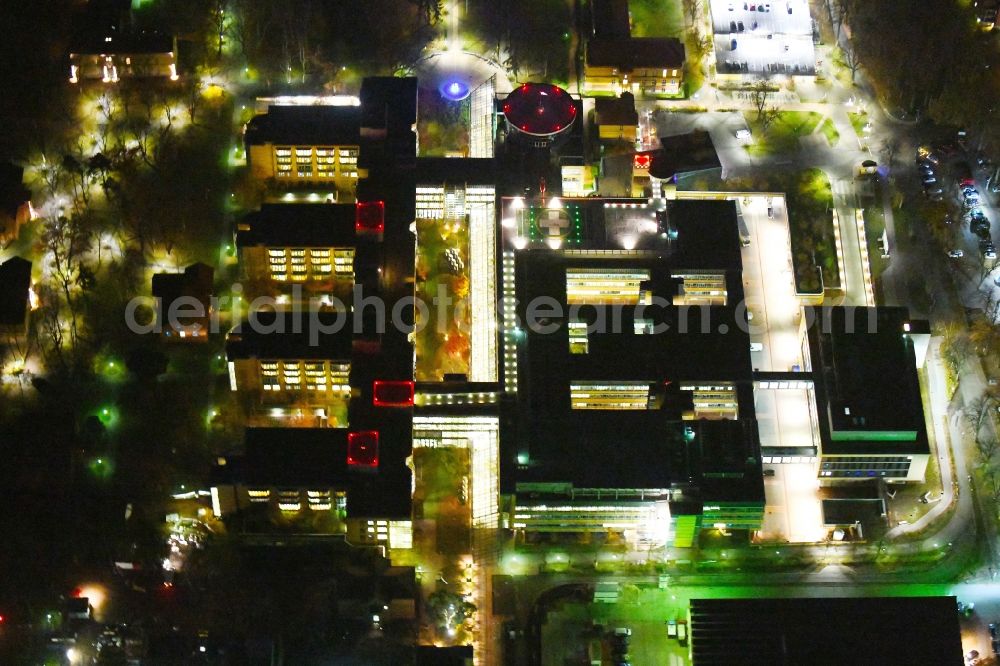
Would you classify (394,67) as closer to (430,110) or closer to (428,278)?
(430,110)

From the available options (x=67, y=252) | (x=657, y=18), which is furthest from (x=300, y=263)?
(x=657, y=18)

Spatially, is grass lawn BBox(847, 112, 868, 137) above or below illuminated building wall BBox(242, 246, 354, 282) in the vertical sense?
above

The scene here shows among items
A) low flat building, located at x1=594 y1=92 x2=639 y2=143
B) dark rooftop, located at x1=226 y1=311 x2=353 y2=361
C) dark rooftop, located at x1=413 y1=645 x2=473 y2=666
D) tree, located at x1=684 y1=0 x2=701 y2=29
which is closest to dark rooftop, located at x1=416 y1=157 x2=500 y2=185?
low flat building, located at x1=594 y1=92 x2=639 y2=143

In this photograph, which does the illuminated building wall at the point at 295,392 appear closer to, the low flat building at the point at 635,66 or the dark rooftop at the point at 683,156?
the dark rooftop at the point at 683,156

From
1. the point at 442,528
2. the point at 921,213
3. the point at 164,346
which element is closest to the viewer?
the point at 442,528

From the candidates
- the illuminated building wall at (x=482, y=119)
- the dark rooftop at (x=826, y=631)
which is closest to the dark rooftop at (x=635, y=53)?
the illuminated building wall at (x=482, y=119)

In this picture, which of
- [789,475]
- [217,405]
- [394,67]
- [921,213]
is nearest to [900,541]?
[789,475]

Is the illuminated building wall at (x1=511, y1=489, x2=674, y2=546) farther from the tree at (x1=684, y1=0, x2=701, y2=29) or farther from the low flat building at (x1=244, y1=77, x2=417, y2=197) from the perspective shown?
the tree at (x1=684, y1=0, x2=701, y2=29)
